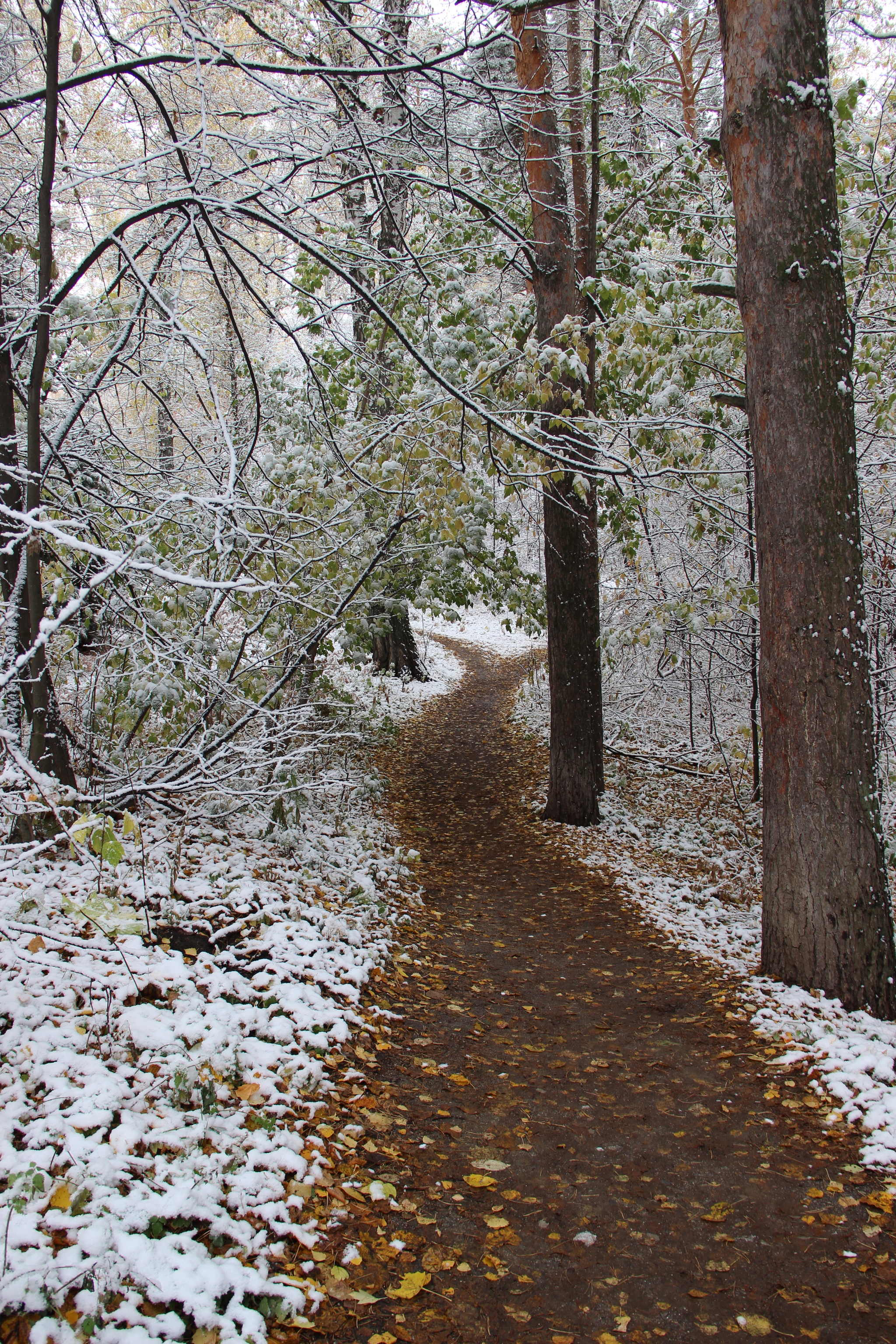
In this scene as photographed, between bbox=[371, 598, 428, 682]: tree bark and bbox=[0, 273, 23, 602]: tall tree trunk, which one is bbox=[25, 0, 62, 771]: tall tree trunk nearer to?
bbox=[0, 273, 23, 602]: tall tree trunk

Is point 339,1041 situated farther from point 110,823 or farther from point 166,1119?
point 110,823

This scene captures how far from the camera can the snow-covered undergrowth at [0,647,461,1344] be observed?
6.66ft

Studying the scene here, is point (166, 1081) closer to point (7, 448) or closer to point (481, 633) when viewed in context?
point (7, 448)

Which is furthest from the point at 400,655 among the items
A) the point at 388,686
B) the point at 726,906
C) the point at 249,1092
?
the point at 249,1092

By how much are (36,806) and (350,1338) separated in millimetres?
1785

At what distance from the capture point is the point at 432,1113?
3.28m

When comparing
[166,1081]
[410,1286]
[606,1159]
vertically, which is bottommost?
[606,1159]

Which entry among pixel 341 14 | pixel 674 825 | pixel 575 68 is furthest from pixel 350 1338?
pixel 575 68

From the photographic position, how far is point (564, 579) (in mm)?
7871

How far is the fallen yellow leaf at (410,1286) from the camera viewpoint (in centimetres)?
229

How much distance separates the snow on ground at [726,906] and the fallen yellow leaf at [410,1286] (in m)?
1.81

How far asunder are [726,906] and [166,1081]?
4593 millimetres

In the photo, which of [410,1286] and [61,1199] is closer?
[61,1199]

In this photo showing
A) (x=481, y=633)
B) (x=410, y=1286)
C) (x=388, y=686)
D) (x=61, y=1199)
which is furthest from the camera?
(x=481, y=633)
